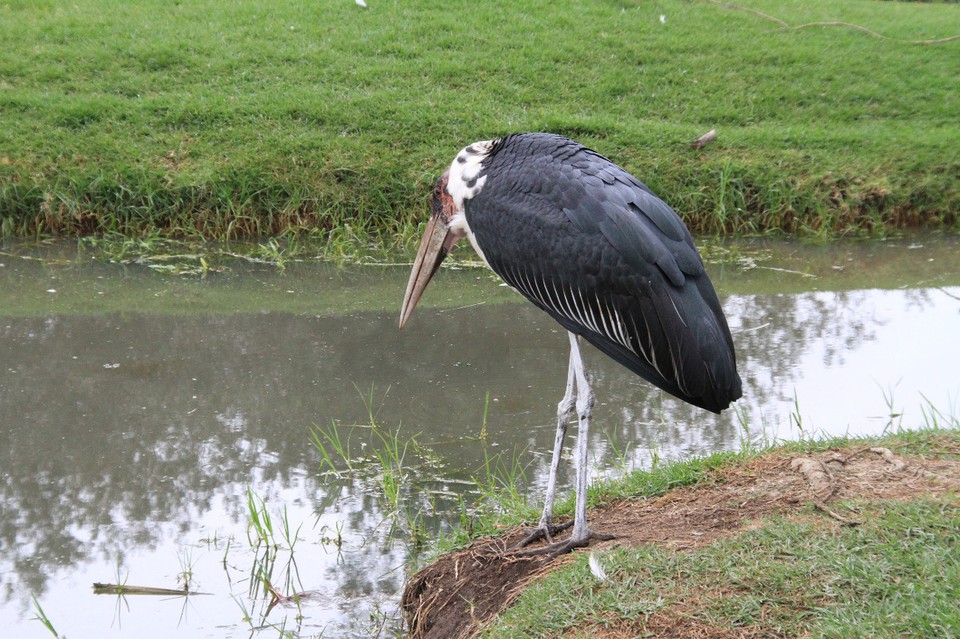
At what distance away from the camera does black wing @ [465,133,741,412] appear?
112 inches

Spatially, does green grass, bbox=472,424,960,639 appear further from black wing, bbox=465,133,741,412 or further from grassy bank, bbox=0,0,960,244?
grassy bank, bbox=0,0,960,244

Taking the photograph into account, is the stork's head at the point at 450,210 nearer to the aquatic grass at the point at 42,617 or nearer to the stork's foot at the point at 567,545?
the stork's foot at the point at 567,545

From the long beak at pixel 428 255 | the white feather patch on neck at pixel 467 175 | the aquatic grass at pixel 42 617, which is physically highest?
the white feather patch on neck at pixel 467 175

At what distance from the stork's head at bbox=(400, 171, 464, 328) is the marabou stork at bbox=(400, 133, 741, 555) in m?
0.16

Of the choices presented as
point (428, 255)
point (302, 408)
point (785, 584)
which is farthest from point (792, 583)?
point (302, 408)

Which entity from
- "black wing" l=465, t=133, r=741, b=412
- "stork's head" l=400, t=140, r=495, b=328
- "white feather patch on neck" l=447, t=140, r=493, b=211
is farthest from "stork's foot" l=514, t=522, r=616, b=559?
"white feather patch on neck" l=447, t=140, r=493, b=211

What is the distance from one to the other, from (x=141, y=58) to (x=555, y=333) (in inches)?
220

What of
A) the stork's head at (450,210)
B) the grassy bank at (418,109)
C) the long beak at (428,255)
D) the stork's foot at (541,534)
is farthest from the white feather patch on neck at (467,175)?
the grassy bank at (418,109)

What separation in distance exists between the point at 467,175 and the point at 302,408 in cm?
A: 187

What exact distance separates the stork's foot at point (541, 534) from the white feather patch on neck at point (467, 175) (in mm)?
1061

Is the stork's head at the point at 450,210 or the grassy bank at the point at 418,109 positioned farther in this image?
the grassy bank at the point at 418,109

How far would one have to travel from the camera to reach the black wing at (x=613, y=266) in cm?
285

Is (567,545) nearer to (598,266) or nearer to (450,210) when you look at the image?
(598,266)

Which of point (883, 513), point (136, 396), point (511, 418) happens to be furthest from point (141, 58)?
point (883, 513)
